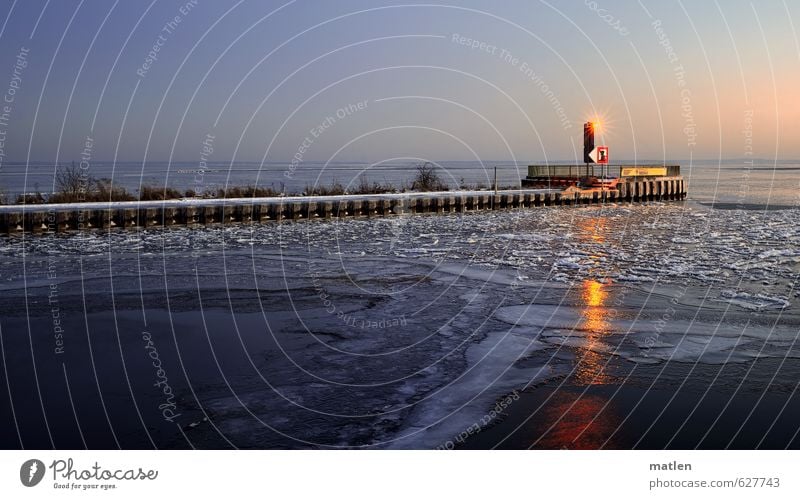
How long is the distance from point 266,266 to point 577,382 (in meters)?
12.3

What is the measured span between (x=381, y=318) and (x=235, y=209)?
74.7ft

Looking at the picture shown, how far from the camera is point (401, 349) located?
11.8 meters

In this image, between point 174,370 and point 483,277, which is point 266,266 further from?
point 174,370

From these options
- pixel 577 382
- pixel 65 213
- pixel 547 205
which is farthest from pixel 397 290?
pixel 547 205

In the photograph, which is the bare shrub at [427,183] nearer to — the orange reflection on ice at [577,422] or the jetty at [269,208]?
the jetty at [269,208]

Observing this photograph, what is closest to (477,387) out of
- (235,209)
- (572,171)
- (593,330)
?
(593,330)

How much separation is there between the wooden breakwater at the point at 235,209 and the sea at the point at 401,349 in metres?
7.23

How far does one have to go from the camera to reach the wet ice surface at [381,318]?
29.7 ft

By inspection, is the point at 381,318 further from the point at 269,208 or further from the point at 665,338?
the point at 269,208

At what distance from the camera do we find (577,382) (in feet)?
32.3

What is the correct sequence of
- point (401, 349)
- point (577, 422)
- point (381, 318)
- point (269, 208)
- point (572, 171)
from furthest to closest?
point (572, 171)
point (269, 208)
point (381, 318)
point (401, 349)
point (577, 422)

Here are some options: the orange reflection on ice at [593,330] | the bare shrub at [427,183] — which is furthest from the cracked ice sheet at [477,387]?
the bare shrub at [427,183]

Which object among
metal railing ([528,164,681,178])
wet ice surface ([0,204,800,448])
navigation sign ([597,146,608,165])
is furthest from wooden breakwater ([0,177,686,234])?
metal railing ([528,164,681,178])

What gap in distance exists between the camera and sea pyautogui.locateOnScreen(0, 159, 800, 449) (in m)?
8.21
